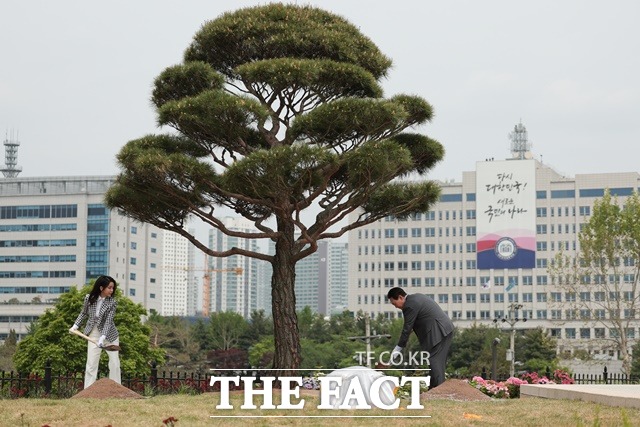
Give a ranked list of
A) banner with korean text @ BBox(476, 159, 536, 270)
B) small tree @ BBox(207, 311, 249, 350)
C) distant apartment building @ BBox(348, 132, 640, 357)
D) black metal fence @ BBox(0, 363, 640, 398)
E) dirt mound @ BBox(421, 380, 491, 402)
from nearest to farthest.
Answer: dirt mound @ BBox(421, 380, 491, 402), black metal fence @ BBox(0, 363, 640, 398), small tree @ BBox(207, 311, 249, 350), banner with korean text @ BBox(476, 159, 536, 270), distant apartment building @ BBox(348, 132, 640, 357)

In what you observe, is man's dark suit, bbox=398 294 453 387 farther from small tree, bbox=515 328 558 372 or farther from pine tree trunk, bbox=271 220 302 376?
small tree, bbox=515 328 558 372

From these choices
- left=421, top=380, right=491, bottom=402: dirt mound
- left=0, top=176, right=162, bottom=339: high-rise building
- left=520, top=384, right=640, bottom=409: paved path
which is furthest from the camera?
left=0, top=176, right=162, bottom=339: high-rise building

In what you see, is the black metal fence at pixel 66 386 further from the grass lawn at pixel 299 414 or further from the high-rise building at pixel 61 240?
the high-rise building at pixel 61 240

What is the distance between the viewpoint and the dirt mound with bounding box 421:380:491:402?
506 inches

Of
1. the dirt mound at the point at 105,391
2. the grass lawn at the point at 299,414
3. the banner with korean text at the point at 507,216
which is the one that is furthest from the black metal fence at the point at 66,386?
the banner with korean text at the point at 507,216

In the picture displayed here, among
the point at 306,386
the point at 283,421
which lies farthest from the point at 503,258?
the point at 283,421

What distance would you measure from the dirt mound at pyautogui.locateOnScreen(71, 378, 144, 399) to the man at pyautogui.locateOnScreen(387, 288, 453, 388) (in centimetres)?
366

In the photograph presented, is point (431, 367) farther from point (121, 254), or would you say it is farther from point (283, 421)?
point (121, 254)

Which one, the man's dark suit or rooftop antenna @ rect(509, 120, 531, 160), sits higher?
rooftop antenna @ rect(509, 120, 531, 160)

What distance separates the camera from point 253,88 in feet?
63.9

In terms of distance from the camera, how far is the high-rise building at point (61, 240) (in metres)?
114

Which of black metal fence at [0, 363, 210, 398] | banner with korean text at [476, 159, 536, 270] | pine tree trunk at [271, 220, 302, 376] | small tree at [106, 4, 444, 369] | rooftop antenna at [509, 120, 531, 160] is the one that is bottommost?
black metal fence at [0, 363, 210, 398]

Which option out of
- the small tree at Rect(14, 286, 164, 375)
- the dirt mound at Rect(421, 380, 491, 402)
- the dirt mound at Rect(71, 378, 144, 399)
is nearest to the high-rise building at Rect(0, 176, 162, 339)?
the small tree at Rect(14, 286, 164, 375)

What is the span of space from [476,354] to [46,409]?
69.0 metres
